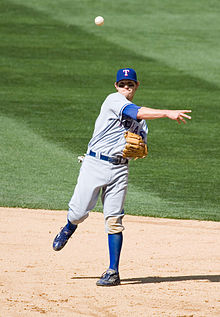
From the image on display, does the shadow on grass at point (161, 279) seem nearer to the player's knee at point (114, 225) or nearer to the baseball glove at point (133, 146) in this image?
the player's knee at point (114, 225)

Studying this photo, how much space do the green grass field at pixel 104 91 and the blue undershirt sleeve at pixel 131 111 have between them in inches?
140

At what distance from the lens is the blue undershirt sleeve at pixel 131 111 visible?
19.5 feet

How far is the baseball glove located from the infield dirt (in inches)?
46.1

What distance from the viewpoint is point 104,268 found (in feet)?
22.9

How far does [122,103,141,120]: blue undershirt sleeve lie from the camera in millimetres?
5936

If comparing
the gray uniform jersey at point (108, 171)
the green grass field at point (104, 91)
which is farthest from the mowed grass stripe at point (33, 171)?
the gray uniform jersey at point (108, 171)

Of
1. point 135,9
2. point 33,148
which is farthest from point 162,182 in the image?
point 135,9

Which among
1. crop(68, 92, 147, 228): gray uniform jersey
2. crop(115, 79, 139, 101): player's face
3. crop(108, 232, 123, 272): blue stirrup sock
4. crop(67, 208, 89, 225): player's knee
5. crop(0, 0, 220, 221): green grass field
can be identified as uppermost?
crop(115, 79, 139, 101): player's face

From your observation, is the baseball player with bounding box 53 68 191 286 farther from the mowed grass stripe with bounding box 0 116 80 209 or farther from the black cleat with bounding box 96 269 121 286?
the mowed grass stripe with bounding box 0 116 80 209

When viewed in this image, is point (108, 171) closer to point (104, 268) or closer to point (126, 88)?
point (126, 88)

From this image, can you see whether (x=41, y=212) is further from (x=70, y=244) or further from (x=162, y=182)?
(x=162, y=182)

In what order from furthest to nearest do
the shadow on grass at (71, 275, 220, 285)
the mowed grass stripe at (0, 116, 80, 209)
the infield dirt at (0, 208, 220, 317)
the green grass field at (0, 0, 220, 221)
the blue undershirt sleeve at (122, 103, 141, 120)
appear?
the green grass field at (0, 0, 220, 221) → the mowed grass stripe at (0, 116, 80, 209) → the shadow on grass at (71, 275, 220, 285) → the blue undershirt sleeve at (122, 103, 141, 120) → the infield dirt at (0, 208, 220, 317)

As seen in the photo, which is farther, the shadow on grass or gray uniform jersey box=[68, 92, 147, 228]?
the shadow on grass

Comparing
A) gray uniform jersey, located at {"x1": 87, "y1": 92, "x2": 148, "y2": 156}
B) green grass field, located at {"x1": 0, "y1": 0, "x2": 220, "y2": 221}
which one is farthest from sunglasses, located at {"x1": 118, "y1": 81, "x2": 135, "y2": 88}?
green grass field, located at {"x1": 0, "y1": 0, "x2": 220, "y2": 221}
